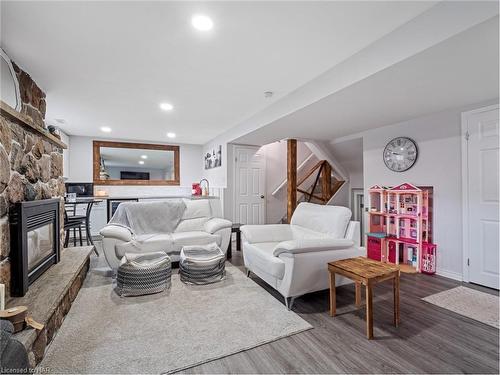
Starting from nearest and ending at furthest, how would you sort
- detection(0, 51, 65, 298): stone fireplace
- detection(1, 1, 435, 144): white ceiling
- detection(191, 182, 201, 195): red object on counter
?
detection(1, 1, 435, 144): white ceiling
detection(0, 51, 65, 298): stone fireplace
detection(191, 182, 201, 195): red object on counter

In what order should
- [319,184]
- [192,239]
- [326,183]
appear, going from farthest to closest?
[319,184] → [326,183] → [192,239]

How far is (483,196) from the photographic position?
9.21 ft

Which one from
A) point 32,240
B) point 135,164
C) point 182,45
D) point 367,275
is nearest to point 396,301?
point 367,275

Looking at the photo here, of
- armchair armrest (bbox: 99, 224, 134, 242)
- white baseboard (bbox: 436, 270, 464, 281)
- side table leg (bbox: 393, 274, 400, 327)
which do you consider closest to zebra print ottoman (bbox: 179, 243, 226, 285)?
armchair armrest (bbox: 99, 224, 134, 242)

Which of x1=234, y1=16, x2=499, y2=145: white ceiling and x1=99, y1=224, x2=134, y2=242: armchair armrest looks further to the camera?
x1=99, y1=224, x2=134, y2=242: armchair armrest

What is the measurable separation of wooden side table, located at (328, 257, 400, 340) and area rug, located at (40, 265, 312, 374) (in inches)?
18.1

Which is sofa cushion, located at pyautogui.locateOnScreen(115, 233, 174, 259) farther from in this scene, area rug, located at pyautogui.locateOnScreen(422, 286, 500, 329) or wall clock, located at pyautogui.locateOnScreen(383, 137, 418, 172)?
wall clock, located at pyautogui.locateOnScreen(383, 137, 418, 172)

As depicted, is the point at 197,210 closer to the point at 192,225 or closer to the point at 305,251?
the point at 192,225

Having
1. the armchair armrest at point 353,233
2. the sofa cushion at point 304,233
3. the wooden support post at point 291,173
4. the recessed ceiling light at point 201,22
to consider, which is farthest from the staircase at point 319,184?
the recessed ceiling light at point 201,22

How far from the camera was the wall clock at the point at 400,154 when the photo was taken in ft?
11.5

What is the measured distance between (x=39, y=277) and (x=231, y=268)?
205 cm

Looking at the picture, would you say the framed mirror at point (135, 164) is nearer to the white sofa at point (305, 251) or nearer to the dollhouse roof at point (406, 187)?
the white sofa at point (305, 251)

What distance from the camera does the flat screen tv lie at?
5973 mm

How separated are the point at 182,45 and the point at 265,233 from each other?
2166 mm
